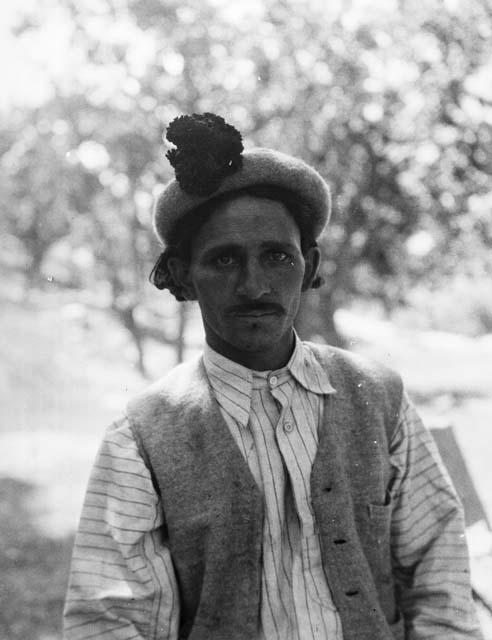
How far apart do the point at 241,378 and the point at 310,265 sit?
1.27 ft

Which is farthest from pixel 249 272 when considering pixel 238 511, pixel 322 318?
pixel 322 318

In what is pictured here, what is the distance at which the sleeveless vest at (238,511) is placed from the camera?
1657 millimetres

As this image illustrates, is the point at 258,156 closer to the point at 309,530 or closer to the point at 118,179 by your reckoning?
the point at 309,530

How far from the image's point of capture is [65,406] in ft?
30.6

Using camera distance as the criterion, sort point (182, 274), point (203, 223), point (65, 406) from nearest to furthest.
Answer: point (203, 223) → point (182, 274) → point (65, 406)

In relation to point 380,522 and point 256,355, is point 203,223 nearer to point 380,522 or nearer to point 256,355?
point 256,355

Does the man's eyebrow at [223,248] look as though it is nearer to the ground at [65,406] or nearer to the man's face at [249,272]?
the man's face at [249,272]

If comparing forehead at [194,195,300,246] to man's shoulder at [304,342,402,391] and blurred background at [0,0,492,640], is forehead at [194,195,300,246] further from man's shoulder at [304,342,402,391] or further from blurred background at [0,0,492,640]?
blurred background at [0,0,492,640]

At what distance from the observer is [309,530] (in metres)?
1.71

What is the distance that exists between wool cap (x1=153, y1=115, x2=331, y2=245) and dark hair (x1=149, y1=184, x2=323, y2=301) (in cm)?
1

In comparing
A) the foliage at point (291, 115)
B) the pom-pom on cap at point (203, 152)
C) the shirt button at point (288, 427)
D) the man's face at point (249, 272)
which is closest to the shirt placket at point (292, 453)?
the shirt button at point (288, 427)

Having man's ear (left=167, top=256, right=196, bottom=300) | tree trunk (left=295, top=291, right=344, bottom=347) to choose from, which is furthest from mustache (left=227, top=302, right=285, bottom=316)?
tree trunk (left=295, top=291, right=344, bottom=347)

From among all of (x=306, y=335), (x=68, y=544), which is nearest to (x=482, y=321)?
(x=306, y=335)

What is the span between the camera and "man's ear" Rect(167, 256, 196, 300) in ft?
6.14
